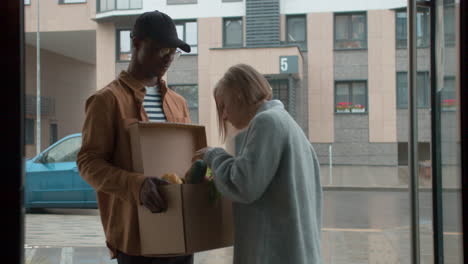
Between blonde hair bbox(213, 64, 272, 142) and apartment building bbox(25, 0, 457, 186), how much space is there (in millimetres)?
16170

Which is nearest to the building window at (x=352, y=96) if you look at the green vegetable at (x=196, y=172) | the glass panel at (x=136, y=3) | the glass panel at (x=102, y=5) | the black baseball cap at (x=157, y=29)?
the glass panel at (x=136, y=3)

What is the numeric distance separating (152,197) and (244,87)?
0.51 meters

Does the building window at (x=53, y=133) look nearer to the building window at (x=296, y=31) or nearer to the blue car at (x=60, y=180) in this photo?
the building window at (x=296, y=31)

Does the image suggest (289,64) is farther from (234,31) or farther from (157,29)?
(157,29)

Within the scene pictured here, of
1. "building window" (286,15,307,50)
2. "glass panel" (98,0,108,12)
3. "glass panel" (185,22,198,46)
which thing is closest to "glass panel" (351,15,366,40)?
"building window" (286,15,307,50)

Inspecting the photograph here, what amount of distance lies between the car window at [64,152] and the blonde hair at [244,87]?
6.42 metres

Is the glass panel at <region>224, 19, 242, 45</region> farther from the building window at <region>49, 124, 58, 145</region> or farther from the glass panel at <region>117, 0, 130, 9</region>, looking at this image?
the building window at <region>49, 124, 58, 145</region>

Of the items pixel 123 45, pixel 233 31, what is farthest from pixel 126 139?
pixel 123 45

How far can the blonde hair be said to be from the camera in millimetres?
1956

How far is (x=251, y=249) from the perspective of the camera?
191cm

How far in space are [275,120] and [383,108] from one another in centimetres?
1789

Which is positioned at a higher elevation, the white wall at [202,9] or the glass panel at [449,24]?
the white wall at [202,9]

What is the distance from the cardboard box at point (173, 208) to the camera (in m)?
1.78

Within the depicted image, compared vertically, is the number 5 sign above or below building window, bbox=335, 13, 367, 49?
below
